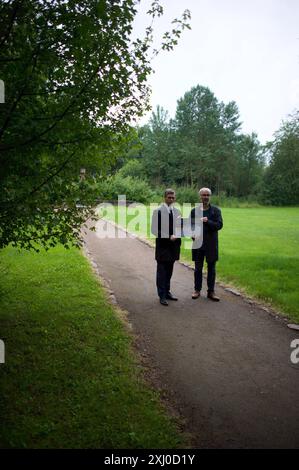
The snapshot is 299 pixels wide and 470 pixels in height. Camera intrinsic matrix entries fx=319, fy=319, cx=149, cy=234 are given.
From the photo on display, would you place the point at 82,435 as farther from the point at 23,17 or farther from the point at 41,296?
the point at 23,17

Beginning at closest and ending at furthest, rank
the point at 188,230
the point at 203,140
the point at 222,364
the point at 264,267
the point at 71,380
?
the point at 71,380, the point at 222,364, the point at 188,230, the point at 264,267, the point at 203,140

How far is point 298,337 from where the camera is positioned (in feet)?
18.7

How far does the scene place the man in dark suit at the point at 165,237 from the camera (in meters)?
7.21

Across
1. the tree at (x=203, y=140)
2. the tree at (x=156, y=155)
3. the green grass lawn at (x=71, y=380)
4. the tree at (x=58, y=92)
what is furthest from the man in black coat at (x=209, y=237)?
the tree at (x=156, y=155)

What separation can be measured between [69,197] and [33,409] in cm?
277

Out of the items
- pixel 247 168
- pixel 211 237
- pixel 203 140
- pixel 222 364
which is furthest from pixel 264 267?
pixel 247 168

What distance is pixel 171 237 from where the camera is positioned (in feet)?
23.4

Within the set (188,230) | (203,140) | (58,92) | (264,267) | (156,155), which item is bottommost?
(264,267)

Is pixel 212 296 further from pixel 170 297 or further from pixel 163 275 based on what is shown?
pixel 163 275

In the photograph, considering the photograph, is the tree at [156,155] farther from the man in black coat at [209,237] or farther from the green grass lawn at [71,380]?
the green grass lawn at [71,380]

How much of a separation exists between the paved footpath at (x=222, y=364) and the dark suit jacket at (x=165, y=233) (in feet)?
3.70

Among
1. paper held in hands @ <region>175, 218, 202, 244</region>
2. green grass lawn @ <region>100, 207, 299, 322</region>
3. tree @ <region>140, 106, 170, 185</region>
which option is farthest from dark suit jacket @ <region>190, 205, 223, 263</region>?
tree @ <region>140, 106, 170, 185</region>

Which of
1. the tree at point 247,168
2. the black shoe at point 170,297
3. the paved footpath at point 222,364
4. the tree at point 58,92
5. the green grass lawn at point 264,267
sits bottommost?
the paved footpath at point 222,364

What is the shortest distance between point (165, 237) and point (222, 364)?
10.4 ft
